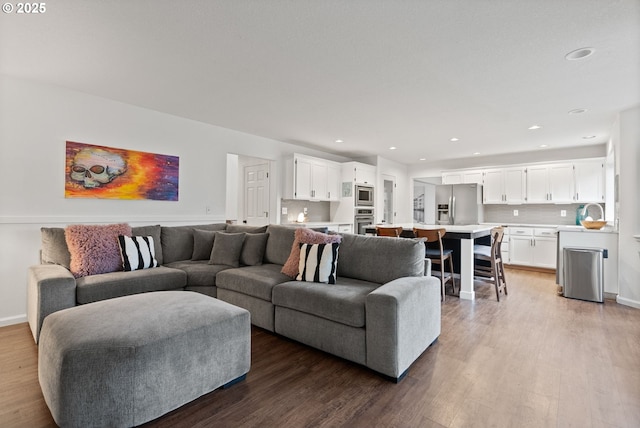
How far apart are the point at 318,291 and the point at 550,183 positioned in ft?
19.6

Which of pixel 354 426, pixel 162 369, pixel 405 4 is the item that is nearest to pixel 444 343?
pixel 354 426

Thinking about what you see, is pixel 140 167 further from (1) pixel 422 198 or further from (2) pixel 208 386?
(1) pixel 422 198

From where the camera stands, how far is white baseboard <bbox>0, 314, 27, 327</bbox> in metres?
2.97

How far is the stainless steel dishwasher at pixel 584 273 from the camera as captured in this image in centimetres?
386

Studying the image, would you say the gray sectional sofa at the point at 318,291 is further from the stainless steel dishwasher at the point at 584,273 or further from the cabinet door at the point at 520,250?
the cabinet door at the point at 520,250

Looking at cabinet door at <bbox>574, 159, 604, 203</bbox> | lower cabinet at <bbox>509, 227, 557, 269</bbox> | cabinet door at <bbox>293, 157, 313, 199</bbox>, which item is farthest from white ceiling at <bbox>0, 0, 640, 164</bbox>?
lower cabinet at <bbox>509, 227, 557, 269</bbox>

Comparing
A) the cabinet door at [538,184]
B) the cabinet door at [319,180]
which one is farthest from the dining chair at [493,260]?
the cabinet door at [319,180]

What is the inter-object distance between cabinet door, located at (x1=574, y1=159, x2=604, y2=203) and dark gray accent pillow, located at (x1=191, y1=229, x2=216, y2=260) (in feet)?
21.5

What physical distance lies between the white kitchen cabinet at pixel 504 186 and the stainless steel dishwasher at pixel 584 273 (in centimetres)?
256

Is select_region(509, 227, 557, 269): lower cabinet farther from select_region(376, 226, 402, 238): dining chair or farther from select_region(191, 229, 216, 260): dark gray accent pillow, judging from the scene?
select_region(191, 229, 216, 260): dark gray accent pillow

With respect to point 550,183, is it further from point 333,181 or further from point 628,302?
point 333,181

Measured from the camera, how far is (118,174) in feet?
12.1

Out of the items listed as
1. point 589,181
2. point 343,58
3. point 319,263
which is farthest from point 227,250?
point 589,181

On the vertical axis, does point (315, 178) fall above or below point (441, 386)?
above
